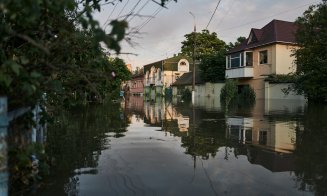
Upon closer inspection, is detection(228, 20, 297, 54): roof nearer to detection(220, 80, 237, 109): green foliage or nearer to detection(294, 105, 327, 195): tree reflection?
detection(220, 80, 237, 109): green foliage

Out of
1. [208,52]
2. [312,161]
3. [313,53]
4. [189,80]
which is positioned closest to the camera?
[312,161]

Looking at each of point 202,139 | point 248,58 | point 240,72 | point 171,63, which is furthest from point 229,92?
point 171,63

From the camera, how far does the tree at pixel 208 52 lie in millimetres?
51656

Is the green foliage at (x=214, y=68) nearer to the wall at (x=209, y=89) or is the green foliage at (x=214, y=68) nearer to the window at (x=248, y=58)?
the wall at (x=209, y=89)

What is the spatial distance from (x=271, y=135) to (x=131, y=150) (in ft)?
15.1

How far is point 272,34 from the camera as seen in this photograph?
41.3 metres

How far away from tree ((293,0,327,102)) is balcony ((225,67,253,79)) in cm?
1298

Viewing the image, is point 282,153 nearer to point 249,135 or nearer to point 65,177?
point 249,135

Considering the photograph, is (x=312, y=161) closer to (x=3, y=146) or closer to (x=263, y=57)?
(x=3, y=146)

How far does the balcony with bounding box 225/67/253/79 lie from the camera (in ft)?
143

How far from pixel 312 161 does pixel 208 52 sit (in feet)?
220

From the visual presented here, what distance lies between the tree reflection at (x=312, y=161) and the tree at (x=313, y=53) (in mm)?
15975

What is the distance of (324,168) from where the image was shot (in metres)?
7.52

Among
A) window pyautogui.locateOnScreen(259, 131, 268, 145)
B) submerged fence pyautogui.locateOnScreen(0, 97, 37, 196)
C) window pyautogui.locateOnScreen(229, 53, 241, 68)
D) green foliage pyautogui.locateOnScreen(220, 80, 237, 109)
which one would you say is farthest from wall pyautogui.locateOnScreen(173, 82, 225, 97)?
submerged fence pyautogui.locateOnScreen(0, 97, 37, 196)
